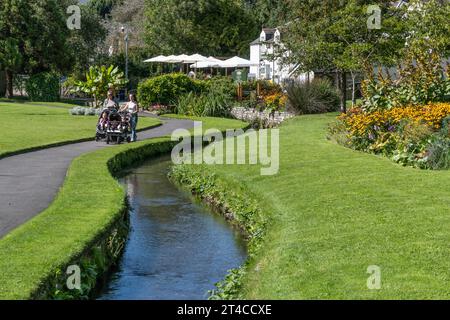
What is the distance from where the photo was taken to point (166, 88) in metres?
50.9

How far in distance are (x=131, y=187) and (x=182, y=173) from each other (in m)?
1.76

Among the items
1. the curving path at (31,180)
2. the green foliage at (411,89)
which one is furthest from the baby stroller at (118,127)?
the green foliage at (411,89)

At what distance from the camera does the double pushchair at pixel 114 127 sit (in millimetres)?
29672

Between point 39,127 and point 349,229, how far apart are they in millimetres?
24565

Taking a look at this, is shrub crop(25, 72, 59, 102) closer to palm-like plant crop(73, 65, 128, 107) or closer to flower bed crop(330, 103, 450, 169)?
palm-like plant crop(73, 65, 128, 107)

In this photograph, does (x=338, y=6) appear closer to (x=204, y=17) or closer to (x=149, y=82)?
(x=149, y=82)

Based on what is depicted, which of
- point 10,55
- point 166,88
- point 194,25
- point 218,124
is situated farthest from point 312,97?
point 194,25

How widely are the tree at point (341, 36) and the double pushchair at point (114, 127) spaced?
12231mm

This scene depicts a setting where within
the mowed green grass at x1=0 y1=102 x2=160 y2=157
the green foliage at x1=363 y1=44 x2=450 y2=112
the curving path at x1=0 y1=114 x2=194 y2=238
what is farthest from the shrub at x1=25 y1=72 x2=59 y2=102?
the green foliage at x1=363 y1=44 x2=450 y2=112

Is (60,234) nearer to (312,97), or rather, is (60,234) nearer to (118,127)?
(118,127)

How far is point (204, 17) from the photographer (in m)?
85.3

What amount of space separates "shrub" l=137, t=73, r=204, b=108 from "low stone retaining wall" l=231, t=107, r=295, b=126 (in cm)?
381

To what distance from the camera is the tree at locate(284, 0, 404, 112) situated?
1570 inches

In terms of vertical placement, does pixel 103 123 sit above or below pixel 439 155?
above
